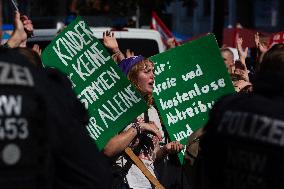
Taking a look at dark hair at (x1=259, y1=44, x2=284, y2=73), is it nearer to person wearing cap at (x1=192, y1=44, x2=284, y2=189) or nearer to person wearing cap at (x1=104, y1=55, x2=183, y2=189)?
person wearing cap at (x1=192, y1=44, x2=284, y2=189)

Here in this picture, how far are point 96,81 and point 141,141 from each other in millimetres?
456

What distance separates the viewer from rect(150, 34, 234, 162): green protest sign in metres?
6.09

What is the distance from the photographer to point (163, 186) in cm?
578

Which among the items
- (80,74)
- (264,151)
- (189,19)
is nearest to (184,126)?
(80,74)

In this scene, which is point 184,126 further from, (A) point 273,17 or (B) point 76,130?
(A) point 273,17

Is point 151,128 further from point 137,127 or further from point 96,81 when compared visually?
point 96,81

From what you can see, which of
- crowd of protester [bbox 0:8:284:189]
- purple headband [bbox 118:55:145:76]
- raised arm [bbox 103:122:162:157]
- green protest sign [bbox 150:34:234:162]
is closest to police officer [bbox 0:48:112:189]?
crowd of protester [bbox 0:8:284:189]

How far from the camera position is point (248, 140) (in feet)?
10.9

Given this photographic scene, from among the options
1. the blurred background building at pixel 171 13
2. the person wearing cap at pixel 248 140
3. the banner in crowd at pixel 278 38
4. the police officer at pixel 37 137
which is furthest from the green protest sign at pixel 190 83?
the blurred background building at pixel 171 13

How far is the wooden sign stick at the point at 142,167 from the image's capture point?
18.5 ft

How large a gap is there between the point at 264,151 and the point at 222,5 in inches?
712

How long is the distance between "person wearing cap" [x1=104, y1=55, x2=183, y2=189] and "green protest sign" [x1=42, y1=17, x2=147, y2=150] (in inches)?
3.6

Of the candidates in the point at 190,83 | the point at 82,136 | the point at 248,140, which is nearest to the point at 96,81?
the point at 190,83

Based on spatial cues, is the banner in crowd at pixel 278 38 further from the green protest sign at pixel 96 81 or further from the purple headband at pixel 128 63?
the green protest sign at pixel 96 81
